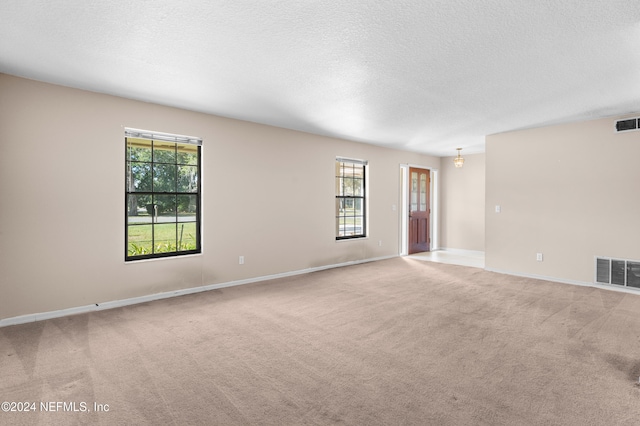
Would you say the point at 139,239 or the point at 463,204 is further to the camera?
the point at 463,204

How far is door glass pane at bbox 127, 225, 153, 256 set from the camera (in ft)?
13.9

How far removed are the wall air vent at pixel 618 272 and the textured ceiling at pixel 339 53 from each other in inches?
84.4

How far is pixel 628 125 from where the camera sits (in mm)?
4715

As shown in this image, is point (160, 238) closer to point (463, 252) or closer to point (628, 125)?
point (628, 125)

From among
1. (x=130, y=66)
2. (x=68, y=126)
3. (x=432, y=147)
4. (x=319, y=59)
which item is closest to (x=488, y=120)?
(x=432, y=147)

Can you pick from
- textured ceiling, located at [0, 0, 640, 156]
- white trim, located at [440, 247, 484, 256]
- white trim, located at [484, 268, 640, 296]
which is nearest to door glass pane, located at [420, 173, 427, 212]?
white trim, located at [440, 247, 484, 256]

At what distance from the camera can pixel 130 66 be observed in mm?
3131

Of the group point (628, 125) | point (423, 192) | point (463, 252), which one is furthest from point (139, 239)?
point (463, 252)

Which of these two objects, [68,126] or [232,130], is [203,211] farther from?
[68,126]

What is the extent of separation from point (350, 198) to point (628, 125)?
4.48 m

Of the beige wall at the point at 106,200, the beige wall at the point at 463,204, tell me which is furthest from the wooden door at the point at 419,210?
the beige wall at the point at 106,200

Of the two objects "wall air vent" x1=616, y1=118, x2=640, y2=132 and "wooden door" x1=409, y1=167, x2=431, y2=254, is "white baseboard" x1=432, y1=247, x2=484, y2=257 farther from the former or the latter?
"wall air vent" x1=616, y1=118, x2=640, y2=132

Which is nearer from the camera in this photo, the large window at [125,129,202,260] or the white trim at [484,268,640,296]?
the large window at [125,129,202,260]

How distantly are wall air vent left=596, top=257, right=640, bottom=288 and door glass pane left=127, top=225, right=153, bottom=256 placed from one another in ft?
21.3
